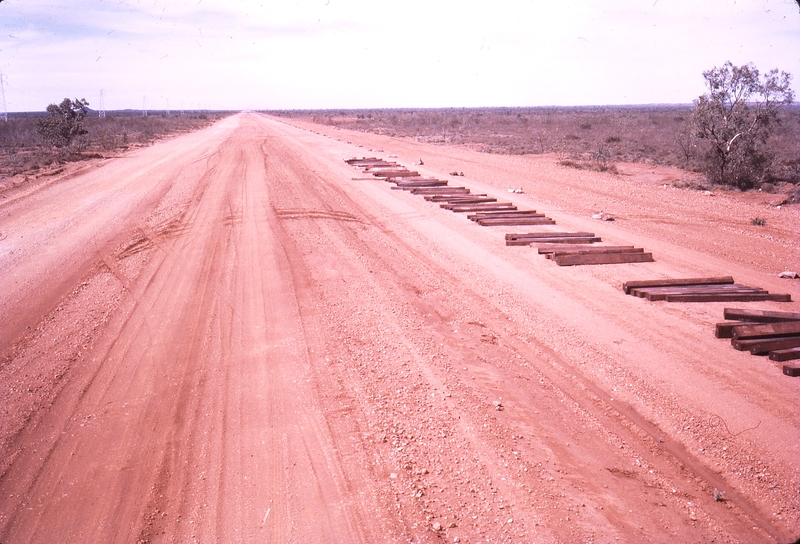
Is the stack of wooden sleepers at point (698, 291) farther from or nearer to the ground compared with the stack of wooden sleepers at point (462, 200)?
nearer to the ground

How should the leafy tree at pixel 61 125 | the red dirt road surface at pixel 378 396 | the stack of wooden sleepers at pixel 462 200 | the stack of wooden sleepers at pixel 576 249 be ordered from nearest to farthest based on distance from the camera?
1. the red dirt road surface at pixel 378 396
2. the stack of wooden sleepers at pixel 576 249
3. the stack of wooden sleepers at pixel 462 200
4. the leafy tree at pixel 61 125

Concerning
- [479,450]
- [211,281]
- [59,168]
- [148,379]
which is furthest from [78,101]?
[479,450]

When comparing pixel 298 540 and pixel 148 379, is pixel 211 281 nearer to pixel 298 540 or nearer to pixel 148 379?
pixel 148 379

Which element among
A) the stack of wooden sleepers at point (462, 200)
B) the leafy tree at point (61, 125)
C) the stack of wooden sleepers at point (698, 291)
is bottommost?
the stack of wooden sleepers at point (698, 291)

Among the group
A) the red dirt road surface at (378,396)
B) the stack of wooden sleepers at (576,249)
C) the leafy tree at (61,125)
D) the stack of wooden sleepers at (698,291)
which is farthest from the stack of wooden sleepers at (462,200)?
the leafy tree at (61,125)

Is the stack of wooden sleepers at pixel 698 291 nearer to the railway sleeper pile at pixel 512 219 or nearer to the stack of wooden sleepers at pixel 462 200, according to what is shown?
the railway sleeper pile at pixel 512 219

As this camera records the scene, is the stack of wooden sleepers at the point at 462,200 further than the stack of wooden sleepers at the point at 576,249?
Yes

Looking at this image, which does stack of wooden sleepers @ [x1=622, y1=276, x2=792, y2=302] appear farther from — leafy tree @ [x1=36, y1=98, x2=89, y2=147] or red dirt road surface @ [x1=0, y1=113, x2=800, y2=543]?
leafy tree @ [x1=36, y1=98, x2=89, y2=147]
